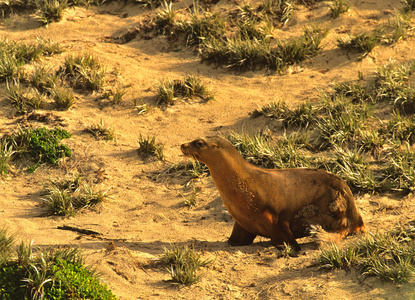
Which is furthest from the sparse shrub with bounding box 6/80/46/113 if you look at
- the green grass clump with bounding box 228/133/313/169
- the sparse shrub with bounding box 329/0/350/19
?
the sparse shrub with bounding box 329/0/350/19

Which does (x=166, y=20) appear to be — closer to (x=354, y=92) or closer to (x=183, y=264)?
(x=354, y=92)

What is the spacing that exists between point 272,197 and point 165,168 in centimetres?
269

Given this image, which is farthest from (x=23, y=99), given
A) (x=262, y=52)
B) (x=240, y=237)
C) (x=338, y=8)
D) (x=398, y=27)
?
(x=398, y=27)

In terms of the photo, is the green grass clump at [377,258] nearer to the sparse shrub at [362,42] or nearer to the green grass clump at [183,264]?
the green grass clump at [183,264]

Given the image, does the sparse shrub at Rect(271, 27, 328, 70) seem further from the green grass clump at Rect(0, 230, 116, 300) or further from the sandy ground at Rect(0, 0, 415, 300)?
the green grass clump at Rect(0, 230, 116, 300)

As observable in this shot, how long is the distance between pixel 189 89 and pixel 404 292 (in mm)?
5755

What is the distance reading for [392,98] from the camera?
8.86 metres

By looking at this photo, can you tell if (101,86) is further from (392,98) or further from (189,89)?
(392,98)

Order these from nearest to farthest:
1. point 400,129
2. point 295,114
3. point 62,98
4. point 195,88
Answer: point 400,129 → point 295,114 → point 62,98 → point 195,88

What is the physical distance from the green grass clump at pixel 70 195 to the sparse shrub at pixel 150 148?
1.10m

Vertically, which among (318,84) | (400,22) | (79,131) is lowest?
(79,131)

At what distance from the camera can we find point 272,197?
230 inches

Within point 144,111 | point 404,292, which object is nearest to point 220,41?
point 144,111

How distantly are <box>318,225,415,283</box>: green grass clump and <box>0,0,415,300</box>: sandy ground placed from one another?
95 mm
